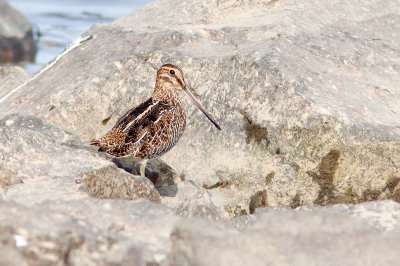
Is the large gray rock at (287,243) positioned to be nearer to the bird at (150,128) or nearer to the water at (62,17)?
the bird at (150,128)

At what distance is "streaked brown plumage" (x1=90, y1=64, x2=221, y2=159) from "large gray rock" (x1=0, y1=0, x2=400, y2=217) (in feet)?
1.04

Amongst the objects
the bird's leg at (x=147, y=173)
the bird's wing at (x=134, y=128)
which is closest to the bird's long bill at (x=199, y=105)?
the bird's wing at (x=134, y=128)

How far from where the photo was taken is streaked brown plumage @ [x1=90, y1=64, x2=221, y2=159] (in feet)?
21.9

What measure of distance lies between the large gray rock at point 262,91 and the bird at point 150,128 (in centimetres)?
30

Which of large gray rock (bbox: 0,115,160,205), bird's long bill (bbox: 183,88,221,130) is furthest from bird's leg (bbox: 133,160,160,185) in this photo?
large gray rock (bbox: 0,115,160,205)

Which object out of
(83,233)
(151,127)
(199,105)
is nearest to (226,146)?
(199,105)

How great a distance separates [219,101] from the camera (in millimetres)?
7273

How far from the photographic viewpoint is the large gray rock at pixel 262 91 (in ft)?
21.5

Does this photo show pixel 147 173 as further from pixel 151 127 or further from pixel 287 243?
pixel 287 243

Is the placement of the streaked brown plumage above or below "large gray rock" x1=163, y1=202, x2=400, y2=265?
below

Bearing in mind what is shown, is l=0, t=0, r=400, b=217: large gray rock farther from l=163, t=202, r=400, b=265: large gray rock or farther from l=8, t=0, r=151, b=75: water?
l=8, t=0, r=151, b=75: water

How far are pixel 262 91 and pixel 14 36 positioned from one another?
10554 millimetres

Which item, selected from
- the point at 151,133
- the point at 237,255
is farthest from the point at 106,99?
the point at 237,255

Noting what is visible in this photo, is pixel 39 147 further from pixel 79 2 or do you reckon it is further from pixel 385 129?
pixel 79 2
